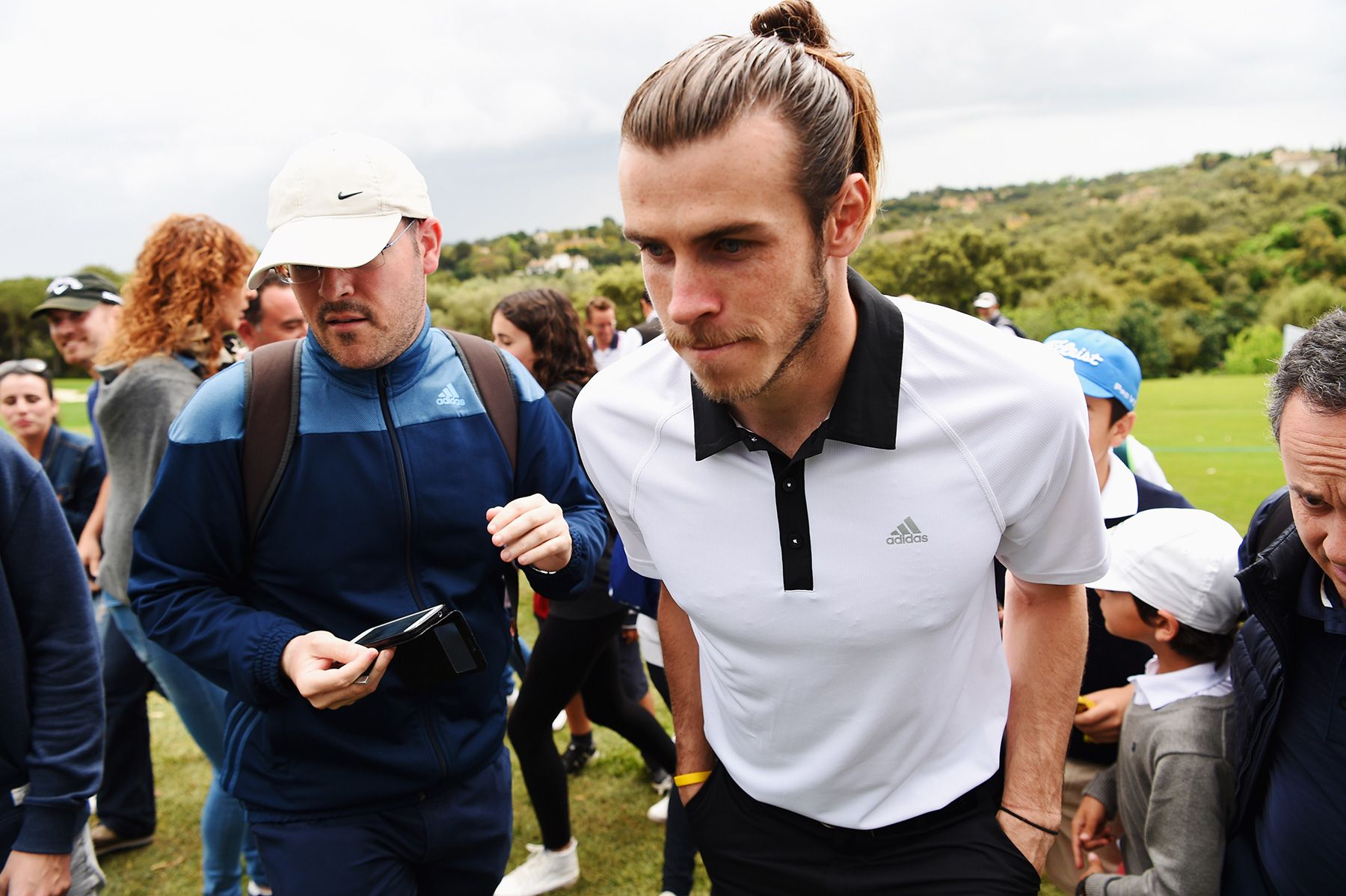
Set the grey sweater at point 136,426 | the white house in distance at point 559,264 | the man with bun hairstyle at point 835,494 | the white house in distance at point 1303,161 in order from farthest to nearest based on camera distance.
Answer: the white house in distance at point 1303,161 < the white house in distance at point 559,264 < the grey sweater at point 136,426 < the man with bun hairstyle at point 835,494

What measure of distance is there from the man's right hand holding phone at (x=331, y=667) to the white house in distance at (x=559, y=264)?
64.1 m


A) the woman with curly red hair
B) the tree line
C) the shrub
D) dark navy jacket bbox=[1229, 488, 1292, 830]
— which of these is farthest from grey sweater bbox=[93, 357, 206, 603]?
the shrub

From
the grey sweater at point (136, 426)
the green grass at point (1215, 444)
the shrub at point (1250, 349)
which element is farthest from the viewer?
the shrub at point (1250, 349)

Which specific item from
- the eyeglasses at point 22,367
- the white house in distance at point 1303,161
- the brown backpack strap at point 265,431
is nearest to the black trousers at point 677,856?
the brown backpack strap at point 265,431

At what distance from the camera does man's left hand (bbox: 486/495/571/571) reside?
2.08m

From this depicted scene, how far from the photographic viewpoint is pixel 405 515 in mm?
2219

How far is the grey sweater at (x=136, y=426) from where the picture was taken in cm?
347

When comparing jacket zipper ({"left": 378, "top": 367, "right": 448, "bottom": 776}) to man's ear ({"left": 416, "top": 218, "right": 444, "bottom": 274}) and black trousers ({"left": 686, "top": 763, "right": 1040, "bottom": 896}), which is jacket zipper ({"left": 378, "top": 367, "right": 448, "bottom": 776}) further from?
black trousers ({"left": 686, "top": 763, "right": 1040, "bottom": 896})

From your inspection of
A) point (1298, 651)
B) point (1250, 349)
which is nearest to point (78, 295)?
point (1298, 651)

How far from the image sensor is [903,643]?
1.76m

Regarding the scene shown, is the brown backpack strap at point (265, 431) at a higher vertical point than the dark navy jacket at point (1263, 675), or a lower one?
higher

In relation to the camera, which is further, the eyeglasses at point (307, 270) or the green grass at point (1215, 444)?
the green grass at point (1215, 444)

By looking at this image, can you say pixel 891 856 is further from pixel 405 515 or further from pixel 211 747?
pixel 211 747

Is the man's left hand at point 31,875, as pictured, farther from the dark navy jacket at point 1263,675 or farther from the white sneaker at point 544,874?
the dark navy jacket at point 1263,675
